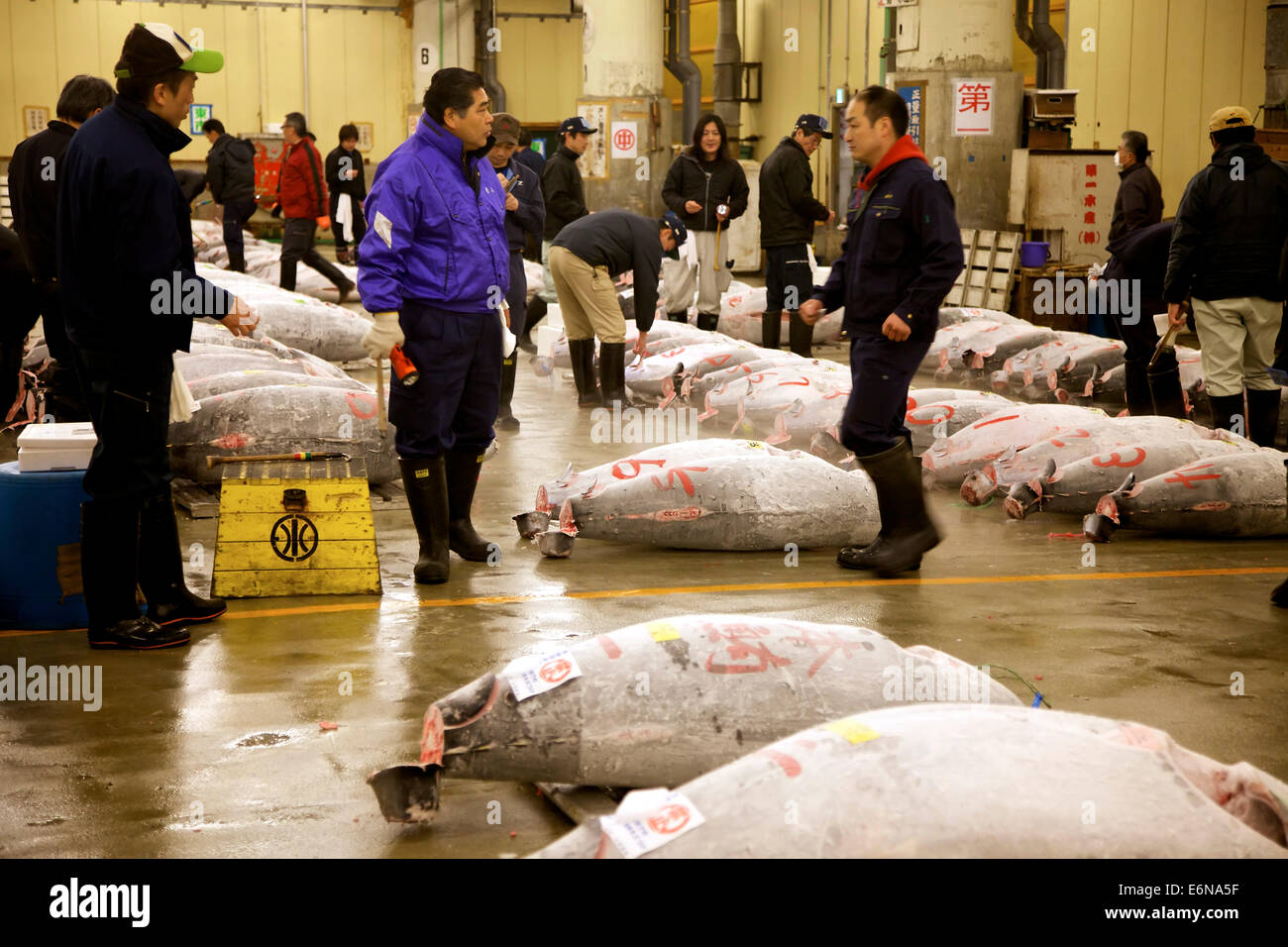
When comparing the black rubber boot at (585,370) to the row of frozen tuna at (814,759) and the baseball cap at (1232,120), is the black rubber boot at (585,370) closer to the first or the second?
the baseball cap at (1232,120)

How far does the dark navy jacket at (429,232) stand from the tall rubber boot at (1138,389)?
15.7 ft

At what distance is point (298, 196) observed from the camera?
1361 centimetres

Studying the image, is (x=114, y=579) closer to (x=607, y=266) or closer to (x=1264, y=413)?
(x=607, y=266)

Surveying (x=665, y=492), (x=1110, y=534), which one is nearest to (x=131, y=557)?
(x=665, y=492)

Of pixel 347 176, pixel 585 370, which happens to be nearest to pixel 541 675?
pixel 585 370

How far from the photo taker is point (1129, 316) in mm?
8281

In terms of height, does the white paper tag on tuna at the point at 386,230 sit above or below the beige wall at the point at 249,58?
below

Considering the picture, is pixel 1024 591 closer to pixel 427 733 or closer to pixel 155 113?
pixel 427 733

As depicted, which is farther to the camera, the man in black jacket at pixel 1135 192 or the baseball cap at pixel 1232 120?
the man in black jacket at pixel 1135 192

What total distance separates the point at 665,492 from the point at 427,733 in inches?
106

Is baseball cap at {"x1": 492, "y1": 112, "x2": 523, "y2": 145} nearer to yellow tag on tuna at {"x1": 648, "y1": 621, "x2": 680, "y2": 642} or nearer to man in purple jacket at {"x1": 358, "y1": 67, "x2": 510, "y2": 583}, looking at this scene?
man in purple jacket at {"x1": 358, "y1": 67, "x2": 510, "y2": 583}

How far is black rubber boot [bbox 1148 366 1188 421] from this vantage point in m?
8.38

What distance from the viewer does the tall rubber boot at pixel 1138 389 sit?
28.0ft

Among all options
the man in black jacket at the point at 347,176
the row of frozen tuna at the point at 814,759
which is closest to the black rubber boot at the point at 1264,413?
the row of frozen tuna at the point at 814,759
